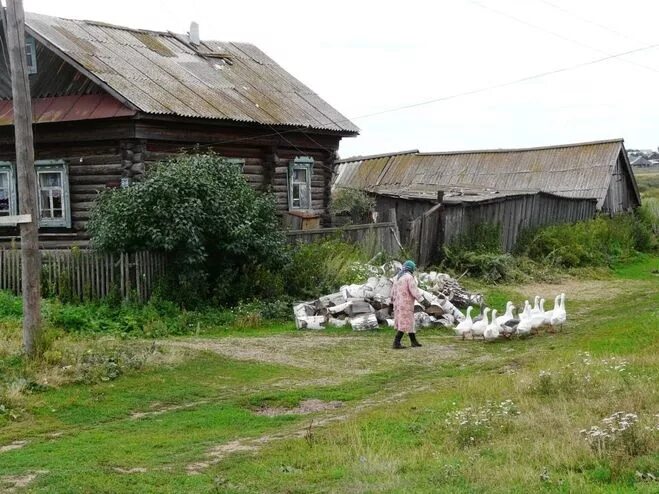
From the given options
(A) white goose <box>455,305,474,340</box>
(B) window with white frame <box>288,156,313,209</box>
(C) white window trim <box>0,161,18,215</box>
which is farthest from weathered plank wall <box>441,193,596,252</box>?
(C) white window trim <box>0,161,18,215</box>

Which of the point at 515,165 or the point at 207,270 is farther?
the point at 515,165

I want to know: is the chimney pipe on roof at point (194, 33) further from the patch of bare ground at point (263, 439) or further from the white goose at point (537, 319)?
the patch of bare ground at point (263, 439)

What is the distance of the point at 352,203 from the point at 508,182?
11.6 m

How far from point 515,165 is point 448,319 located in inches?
866

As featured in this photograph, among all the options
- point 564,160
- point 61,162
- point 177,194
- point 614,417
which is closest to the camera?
point 614,417

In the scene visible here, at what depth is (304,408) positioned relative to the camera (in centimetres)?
1062

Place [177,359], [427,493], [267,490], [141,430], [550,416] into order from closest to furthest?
[427,493]
[267,490]
[550,416]
[141,430]
[177,359]

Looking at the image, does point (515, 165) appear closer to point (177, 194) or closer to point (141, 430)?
point (177, 194)

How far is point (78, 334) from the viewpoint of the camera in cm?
1480

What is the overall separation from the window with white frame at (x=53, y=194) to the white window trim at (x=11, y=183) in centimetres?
75

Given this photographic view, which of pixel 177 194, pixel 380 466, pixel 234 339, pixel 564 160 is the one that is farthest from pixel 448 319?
pixel 564 160

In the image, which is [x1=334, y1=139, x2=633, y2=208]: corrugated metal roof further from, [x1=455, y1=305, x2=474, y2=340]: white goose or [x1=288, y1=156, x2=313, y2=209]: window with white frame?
[x1=455, y1=305, x2=474, y2=340]: white goose

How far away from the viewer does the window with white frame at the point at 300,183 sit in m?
25.5

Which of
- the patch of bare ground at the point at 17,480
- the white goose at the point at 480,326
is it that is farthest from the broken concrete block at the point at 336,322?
the patch of bare ground at the point at 17,480
